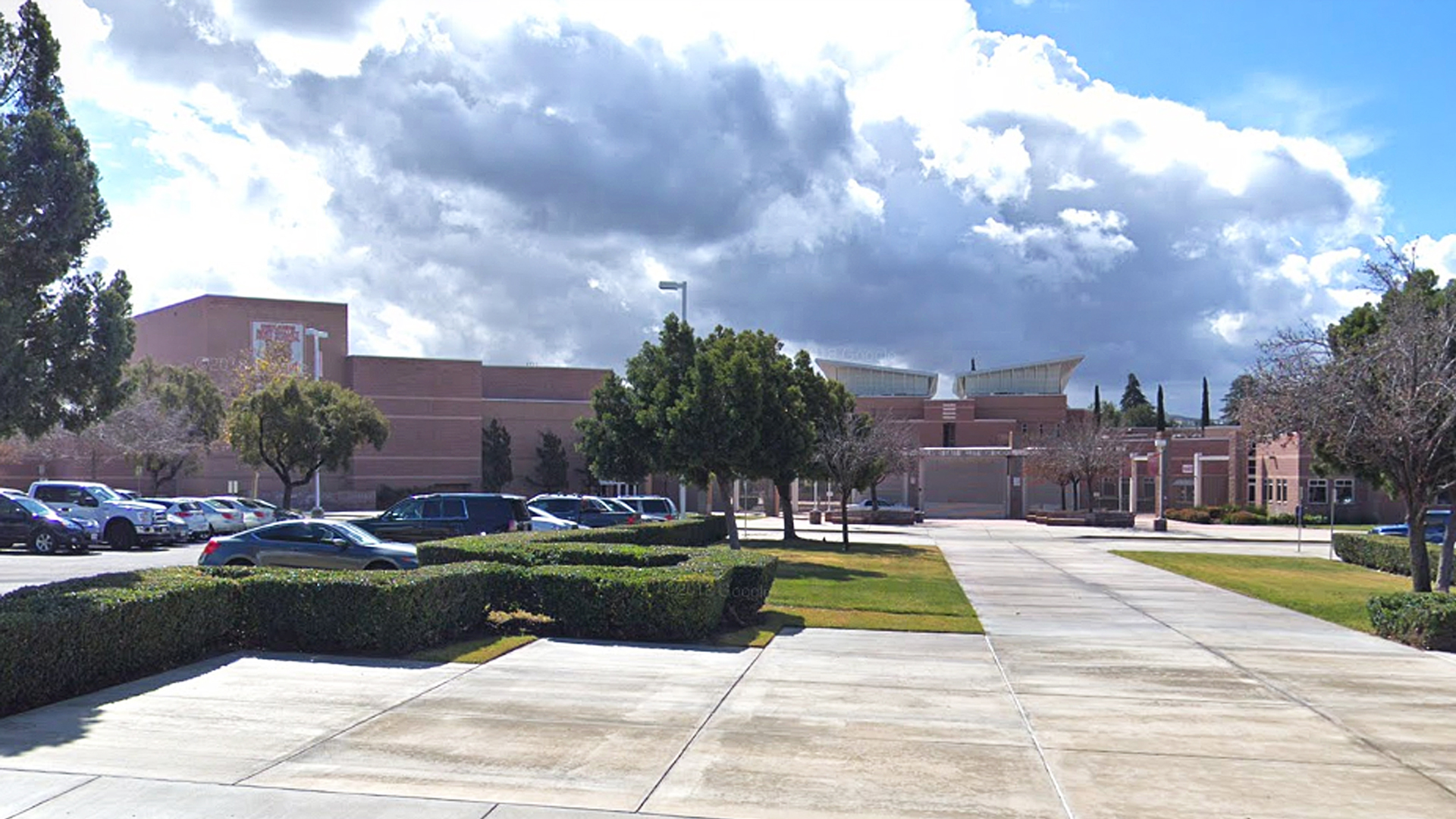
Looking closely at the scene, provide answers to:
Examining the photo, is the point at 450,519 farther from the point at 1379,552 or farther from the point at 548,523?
the point at 1379,552

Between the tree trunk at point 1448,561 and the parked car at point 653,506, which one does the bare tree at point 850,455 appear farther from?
the tree trunk at point 1448,561

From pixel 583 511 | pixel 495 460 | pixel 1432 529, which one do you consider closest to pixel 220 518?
pixel 583 511

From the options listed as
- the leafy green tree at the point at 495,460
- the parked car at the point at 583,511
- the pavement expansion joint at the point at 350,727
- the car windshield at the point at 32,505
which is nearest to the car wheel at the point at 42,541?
the car windshield at the point at 32,505

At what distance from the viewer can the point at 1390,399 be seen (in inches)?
693

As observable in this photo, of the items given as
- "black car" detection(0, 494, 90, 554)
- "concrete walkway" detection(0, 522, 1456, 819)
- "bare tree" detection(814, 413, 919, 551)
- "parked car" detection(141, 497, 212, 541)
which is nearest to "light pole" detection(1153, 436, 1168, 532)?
"bare tree" detection(814, 413, 919, 551)

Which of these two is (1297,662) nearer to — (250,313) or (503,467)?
(503,467)

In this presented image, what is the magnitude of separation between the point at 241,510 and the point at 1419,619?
34.7 metres

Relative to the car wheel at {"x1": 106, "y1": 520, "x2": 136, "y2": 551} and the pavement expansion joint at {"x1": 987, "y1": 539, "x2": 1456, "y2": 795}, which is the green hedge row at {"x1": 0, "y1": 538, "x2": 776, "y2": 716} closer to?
the pavement expansion joint at {"x1": 987, "y1": 539, "x2": 1456, "y2": 795}

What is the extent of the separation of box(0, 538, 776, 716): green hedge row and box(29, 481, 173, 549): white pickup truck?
19332mm

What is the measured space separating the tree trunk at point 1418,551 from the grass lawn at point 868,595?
758cm

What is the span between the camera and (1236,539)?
153 ft

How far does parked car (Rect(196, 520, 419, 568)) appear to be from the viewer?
59.3 feet

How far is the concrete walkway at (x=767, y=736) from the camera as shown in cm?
708

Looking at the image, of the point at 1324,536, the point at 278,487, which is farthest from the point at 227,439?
the point at 1324,536
